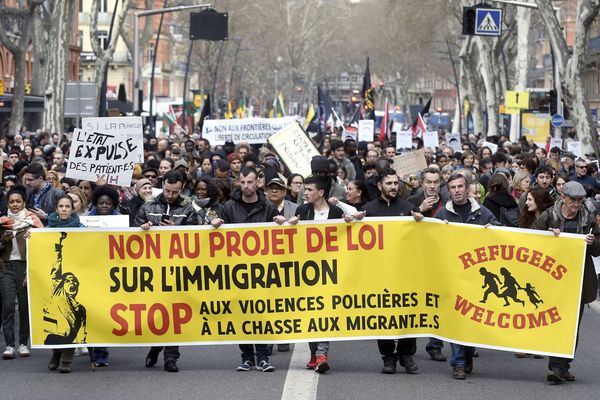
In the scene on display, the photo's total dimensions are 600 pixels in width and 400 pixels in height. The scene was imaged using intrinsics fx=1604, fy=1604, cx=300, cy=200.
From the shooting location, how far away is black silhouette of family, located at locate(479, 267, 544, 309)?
11266 mm

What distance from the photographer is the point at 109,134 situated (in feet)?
56.0

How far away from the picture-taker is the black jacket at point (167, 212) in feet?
38.7

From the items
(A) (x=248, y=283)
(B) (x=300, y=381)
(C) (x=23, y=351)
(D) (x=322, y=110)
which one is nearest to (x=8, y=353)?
(C) (x=23, y=351)

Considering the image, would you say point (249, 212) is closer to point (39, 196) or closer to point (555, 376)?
point (555, 376)

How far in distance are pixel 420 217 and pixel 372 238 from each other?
1.31ft

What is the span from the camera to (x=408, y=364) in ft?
38.0

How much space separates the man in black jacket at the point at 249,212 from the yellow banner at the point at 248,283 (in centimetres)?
24

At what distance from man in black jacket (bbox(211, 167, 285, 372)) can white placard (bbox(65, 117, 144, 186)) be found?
4973mm

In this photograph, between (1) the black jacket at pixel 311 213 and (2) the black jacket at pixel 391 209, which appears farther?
(2) the black jacket at pixel 391 209

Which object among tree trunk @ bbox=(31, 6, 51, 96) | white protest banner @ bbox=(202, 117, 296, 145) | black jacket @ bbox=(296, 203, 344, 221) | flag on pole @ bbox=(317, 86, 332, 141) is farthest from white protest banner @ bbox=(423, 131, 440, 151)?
black jacket @ bbox=(296, 203, 344, 221)

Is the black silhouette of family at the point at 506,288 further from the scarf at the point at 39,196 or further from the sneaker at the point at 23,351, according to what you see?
the scarf at the point at 39,196

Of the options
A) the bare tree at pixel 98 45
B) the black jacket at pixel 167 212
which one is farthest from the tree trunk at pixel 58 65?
the black jacket at pixel 167 212

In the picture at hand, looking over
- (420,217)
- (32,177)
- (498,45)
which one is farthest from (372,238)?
(498,45)

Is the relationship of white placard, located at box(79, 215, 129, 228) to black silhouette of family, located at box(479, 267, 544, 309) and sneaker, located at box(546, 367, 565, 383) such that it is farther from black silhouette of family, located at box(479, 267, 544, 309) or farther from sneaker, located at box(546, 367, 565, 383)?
sneaker, located at box(546, 367, 565, 383)
